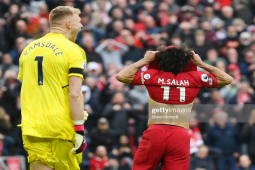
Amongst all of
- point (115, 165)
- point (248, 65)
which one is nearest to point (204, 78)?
point (115, 165)

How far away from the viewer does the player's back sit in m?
6.80

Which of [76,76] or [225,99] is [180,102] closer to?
[76,76]

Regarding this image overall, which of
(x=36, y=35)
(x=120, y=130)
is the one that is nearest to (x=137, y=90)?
(x=120, y=130)

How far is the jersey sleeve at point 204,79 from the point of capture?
6938mm

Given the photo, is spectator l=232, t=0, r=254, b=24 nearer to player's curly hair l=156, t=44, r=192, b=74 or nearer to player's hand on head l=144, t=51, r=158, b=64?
player's curly hair l=156, t=44, r=192, b=74

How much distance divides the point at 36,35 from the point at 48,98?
8367 millimetres

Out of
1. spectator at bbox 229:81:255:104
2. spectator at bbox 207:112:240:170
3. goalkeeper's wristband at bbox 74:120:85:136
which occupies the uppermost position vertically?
spectator at bbox 229:81:255:104

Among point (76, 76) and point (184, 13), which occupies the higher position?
point (184, 13)

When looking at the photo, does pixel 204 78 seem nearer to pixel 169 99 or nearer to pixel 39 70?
pixel 169 99

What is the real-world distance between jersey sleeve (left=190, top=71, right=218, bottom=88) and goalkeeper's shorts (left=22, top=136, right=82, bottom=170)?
5.85 feet

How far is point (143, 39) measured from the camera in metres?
14.2

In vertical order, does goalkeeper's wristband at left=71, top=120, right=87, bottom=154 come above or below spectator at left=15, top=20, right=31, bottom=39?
below

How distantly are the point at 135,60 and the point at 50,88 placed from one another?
7.83 metres

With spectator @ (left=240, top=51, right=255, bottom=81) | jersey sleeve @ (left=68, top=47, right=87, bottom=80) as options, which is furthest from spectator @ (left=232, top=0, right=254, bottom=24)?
jersey sleeve @ (left=68, top=47, right=87, bottom=80)
